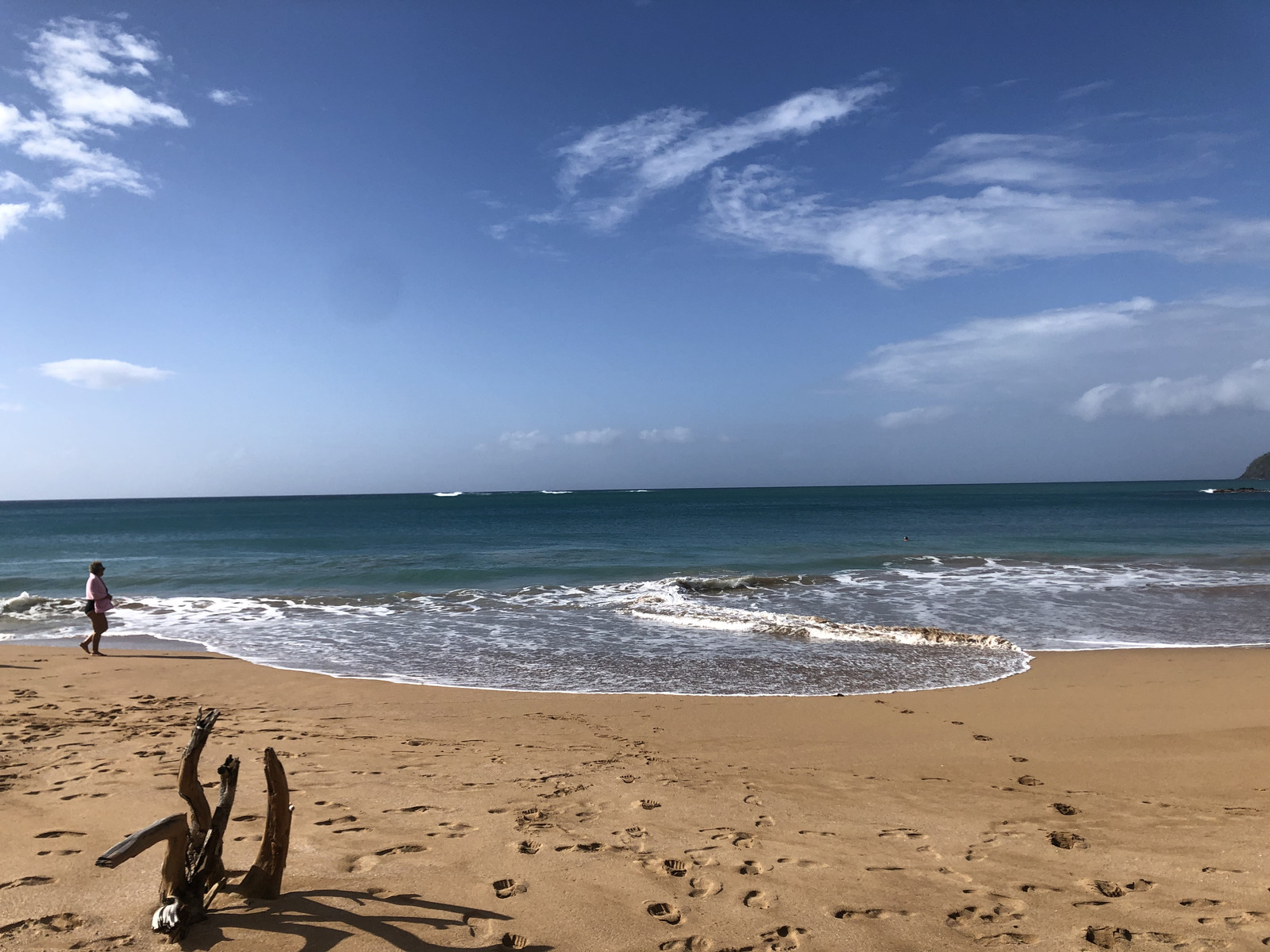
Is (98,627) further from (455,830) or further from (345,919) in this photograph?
(345,919)

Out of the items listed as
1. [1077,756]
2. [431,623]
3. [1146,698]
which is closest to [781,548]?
[431,623]

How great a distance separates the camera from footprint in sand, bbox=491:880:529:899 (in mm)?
4164

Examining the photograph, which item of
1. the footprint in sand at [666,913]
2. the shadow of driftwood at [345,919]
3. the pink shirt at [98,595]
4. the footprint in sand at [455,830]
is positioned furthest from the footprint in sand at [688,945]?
the pink shirt at [98,595]

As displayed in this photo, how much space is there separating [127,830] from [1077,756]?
853cm

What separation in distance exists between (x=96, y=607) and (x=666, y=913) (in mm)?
12960

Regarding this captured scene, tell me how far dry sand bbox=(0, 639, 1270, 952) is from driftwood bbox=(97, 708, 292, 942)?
118 mm

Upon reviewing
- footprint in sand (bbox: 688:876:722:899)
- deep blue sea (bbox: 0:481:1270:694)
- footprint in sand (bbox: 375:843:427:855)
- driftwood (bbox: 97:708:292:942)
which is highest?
driftwood (bbox: 97:708:292:942)

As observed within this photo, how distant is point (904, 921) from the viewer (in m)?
4.00

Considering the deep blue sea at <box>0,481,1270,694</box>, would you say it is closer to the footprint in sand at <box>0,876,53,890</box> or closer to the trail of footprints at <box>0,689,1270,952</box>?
the trail of footprints at <box>0,689,1270,952</box>

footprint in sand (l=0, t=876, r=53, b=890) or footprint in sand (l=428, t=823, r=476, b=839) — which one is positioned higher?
footprint in sand (l=0, t=876, r=53, b=890)

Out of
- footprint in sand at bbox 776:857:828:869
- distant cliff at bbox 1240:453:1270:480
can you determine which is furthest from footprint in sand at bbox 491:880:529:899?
distant cliff at bbox 1240:453:1270:480

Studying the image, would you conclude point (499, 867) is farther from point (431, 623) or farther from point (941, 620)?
point (941, 620)

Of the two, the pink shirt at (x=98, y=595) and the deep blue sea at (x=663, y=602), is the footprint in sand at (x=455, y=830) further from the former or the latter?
the pink shirt at (x=98, y=595)

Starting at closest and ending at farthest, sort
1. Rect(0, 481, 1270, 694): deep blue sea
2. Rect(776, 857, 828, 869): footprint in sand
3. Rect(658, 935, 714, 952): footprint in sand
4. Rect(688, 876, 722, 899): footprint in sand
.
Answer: Rect(658, 935, 714, 952): footprint in sand < Rect(688, 876, 722, 899): footprint in sand < Rect(776, 857, 828, 869): footprint in sand < Rect(0, 481, 1270, 694): deep blue sea
